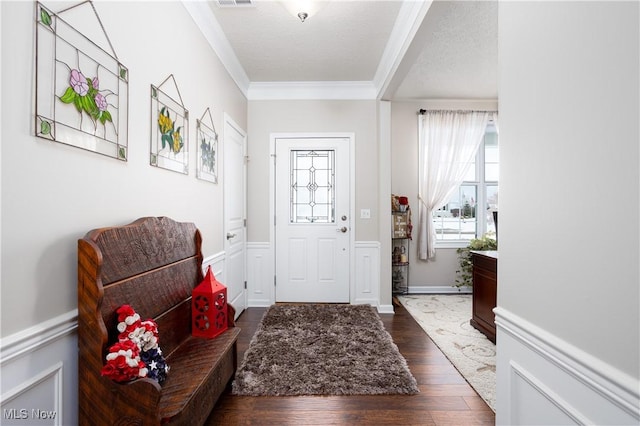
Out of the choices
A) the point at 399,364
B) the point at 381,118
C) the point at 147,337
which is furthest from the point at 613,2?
the point at 381,118

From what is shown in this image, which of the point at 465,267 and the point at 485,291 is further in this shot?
the point at 465,267

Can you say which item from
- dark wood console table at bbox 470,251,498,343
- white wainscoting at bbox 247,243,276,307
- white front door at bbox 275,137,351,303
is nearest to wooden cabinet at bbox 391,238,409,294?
white front door at bbox 275,137,351,303

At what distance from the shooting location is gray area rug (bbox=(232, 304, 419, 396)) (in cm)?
202

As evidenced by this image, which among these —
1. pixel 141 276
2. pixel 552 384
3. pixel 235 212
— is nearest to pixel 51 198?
pixel 141 276

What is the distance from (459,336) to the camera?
2.92 m

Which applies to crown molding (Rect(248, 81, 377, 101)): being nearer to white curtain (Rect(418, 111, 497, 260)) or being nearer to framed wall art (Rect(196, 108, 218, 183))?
white curtain (Rect(418, 111, 497, 260))

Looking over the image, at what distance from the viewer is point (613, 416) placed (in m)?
0.73

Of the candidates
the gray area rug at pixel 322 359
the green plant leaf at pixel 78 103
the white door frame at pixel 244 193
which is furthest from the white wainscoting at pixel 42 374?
the white door frame at pixel 244 193

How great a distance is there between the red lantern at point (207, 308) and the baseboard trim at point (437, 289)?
3.33 m

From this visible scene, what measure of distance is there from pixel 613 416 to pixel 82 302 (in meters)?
1.64

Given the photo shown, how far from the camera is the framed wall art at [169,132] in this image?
1.75 m

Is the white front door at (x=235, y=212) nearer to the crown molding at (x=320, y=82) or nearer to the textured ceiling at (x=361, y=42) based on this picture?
the crown molding at (x=320, y=82)

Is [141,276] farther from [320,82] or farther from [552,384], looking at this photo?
[320,82]

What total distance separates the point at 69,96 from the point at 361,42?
2.46 meters
